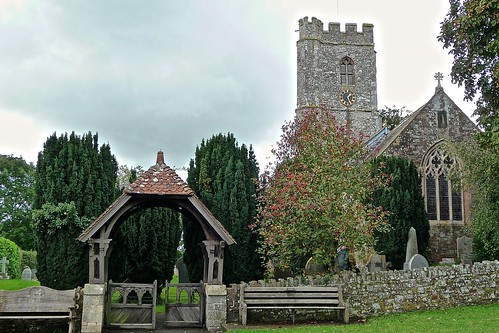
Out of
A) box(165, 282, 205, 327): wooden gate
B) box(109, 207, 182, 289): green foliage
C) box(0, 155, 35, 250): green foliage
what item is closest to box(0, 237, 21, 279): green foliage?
box(0, 155, 35, 250): green foliage

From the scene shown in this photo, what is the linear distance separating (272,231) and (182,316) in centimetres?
332

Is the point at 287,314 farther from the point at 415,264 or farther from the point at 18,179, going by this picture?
the point at 18,179

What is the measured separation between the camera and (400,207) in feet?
76.7

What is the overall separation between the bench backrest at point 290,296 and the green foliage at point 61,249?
4.52 meters

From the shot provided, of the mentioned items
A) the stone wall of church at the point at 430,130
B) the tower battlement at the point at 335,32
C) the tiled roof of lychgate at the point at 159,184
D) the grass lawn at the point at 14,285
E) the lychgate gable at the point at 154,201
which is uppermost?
the tower battlement at the point at 335,32

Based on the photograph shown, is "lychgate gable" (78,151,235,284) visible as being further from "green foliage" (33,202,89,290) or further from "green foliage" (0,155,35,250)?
"green foliage" (0,155,35,250)

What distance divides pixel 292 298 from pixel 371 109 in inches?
1276

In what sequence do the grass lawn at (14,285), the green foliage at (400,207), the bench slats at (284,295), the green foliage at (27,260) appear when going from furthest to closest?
the green foliage at (27,260), the green foliage at (400,207), the grass lawn at (14,285), the bench slats at (284,295)

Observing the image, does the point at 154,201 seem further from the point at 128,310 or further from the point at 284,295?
the point at 284,295

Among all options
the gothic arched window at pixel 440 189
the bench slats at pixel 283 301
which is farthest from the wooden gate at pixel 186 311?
the gothic arched window at pixel 440 189

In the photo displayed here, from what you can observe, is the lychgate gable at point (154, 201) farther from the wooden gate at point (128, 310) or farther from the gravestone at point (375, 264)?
the gravestone at point (375, 264)

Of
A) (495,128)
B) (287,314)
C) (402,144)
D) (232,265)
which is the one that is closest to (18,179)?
(402,144)

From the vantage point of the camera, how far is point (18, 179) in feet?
169

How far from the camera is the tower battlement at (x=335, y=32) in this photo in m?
43.7
